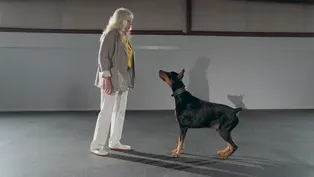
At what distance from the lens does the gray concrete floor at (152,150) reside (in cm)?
287

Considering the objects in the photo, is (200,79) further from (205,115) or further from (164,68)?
(205,115)

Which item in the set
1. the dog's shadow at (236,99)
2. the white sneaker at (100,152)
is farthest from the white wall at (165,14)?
the white sneaker at (100,152)

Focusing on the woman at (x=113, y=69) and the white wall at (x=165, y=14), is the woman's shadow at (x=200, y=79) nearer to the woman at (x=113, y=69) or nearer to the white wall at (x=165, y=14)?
the white wall at (x=165, y=14)

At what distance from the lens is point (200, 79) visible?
21.3 feet

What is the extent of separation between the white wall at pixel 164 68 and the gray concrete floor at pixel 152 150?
0.86 m

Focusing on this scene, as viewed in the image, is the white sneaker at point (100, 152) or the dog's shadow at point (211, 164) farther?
the white sneaker at point (100, 152)

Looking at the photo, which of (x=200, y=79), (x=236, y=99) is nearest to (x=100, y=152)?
(x=200, y=79)

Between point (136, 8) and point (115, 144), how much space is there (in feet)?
11.3

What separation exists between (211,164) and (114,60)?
1.28 metres

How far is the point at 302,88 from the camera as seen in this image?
6691 millimetres

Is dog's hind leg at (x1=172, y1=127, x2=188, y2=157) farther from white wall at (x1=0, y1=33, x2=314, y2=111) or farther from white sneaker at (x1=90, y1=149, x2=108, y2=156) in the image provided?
white wall at (x1=0, y1=33, x2=314, y2=111)

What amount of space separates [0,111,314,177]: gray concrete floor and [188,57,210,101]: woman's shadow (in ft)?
3.88

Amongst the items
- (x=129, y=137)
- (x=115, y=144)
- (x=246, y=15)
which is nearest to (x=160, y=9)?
(x=246, y=15)

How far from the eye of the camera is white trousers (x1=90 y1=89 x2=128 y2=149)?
3299 millimetres
